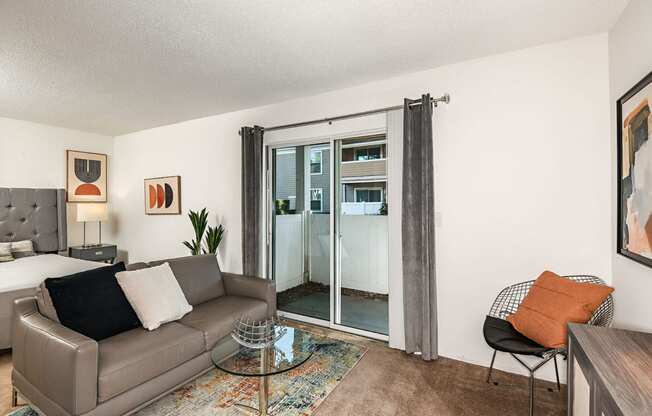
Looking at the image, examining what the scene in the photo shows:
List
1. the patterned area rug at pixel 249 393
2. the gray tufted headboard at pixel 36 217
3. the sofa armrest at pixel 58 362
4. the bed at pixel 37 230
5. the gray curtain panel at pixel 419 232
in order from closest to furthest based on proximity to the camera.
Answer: the sofa armrest at pixel 58 362 → the patterned area rug at pixel 249 393 → the gray curtain panel at pixel 419 232 → the bed at pixel 37 230 → the gray tufted headboard at pixel 36 217

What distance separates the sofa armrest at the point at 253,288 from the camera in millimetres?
2930

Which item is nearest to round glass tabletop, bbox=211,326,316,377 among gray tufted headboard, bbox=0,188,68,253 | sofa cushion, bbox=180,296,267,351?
sofa cushion, bbox=180,296,267,351

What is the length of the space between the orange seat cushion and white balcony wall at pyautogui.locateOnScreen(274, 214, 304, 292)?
225 cm

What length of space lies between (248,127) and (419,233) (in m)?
2.35

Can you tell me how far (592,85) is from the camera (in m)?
2.21

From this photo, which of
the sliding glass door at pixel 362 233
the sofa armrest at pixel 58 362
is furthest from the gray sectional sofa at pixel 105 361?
the sliding glass door at pixel 362 233

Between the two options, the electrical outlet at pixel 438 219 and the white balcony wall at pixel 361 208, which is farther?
the white balcony wall at pixel 361 208

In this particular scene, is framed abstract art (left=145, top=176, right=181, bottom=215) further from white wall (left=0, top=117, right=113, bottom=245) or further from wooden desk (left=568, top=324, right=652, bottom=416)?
wooden desk (left=568, top=324, right=652, bottom=416)

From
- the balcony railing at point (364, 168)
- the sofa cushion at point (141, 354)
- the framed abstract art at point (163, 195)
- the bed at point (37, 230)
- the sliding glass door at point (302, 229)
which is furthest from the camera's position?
the framed abstract art at point (163, 195)

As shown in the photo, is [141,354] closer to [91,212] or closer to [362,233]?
[362,233]

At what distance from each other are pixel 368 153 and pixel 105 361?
8.61ft

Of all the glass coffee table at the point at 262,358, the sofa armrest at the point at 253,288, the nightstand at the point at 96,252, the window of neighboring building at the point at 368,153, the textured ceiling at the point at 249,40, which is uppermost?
the textured ceiling at the point at 249,40

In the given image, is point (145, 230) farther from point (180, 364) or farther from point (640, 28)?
point (640, 28)

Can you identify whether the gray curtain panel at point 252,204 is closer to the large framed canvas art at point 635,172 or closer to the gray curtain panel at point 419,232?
the gray curtain panel at point 419,232
